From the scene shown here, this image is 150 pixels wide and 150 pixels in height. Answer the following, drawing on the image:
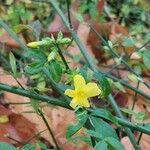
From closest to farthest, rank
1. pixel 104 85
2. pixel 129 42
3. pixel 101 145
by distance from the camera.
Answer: pixel 101 145
pixel 104 85
pixel 129 42

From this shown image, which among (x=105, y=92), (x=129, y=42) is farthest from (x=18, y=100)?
(x=105, y=92)

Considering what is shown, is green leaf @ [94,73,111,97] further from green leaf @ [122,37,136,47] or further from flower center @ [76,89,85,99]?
green leaf @ [122,37,136,47]

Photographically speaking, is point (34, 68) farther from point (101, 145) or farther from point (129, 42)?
point (129, 42)

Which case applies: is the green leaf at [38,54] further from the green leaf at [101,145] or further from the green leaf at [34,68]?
the green leaf at [101,145]

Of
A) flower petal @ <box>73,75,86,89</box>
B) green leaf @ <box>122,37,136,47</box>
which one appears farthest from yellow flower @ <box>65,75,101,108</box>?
green leaf @ <box>122,37,136,47</box>

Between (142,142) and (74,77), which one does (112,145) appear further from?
(142,142)

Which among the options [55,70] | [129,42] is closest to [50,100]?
[55,70]

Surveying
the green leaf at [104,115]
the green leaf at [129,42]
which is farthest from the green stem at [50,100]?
the green leaf at [129,42]

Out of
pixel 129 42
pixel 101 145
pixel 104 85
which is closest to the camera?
pixel 101 145
